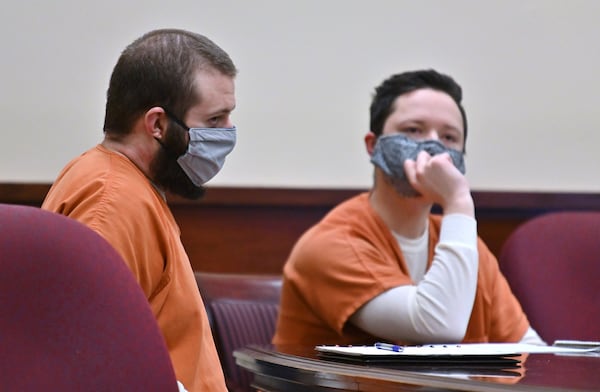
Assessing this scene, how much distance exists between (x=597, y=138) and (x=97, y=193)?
230 centimetres

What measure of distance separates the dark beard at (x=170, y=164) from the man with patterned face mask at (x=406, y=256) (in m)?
0.55

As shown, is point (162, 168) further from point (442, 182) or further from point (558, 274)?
point (558, 274)

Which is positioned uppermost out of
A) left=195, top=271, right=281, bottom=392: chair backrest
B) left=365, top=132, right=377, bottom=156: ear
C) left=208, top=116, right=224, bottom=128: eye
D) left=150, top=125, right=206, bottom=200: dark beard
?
left=208, top=116, right=224, bottom=128: eye

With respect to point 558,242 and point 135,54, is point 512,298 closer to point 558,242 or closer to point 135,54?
point 558,242

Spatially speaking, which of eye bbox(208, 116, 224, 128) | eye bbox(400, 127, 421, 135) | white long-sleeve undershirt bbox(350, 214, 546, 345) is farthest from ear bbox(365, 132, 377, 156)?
eye bbox(208, 116, 224, 128)

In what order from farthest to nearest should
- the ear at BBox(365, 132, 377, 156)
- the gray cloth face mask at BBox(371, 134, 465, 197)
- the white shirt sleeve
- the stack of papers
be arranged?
the ear at BBox(365, 132, 377, 156) → the gray cloth face mask at BBox(371, 134, 465, 197) → the white shirt sleeve → the stack of papers

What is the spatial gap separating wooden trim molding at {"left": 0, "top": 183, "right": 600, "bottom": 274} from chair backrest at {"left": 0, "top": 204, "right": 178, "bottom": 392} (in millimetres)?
2074

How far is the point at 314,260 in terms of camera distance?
2.28 m

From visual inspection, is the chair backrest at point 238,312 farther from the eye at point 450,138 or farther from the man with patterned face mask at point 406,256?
the eye at point 450,138

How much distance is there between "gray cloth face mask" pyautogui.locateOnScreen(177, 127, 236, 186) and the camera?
65.6 inches

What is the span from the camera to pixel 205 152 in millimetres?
1682

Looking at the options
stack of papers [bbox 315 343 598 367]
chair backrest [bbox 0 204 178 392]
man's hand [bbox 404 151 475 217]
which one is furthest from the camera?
man's hand [bbox 404 151 475 217]

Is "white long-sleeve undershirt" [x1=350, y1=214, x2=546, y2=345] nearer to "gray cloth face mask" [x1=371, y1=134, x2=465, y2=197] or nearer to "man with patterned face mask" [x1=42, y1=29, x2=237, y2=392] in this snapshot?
"gray cloth face mask" [x1=371, y1=134, x2=465, y2=197]

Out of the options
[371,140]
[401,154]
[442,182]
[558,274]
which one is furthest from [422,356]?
[558,274]
